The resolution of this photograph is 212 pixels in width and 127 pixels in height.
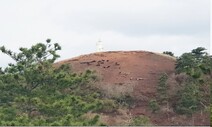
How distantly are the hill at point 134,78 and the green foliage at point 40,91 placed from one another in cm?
760

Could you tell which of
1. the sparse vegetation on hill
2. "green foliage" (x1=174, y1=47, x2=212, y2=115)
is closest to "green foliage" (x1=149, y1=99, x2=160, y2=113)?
the sparse vegetation on hill

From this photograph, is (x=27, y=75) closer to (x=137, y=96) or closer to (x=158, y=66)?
(x=137, y=96)

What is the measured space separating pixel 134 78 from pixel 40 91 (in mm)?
17571

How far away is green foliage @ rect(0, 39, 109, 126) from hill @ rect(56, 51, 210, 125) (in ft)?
24.9

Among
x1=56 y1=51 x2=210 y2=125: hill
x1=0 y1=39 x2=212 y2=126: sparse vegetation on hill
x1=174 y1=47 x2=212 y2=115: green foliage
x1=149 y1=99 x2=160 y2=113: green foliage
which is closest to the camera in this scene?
x1=0 y1=39 x2=212 y2=126: sparse vegetation on hill

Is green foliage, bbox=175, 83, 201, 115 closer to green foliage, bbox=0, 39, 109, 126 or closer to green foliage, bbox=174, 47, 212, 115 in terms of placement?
green foliage, bbox=174, 47, 212, 115

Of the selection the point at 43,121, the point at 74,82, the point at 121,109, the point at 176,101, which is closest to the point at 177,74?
the point at 176,101

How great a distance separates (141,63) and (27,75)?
2167 cm

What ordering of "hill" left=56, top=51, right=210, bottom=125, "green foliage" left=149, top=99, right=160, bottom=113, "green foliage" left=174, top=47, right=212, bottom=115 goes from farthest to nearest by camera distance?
"green foliage" left=149, top=99, right=160, bottom=113 < "hill" left=56, top=51, right=210, bottom=125 < "green foliage" left=174, top=47, right=212, bottom=115

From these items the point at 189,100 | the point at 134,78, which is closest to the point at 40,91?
the point at 189,100

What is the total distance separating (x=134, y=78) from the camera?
1719 inches

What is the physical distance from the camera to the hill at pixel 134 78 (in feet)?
120

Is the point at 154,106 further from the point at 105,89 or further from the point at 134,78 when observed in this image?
the point at 134,78

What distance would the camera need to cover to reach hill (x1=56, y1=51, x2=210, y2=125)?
3644 centimetres
